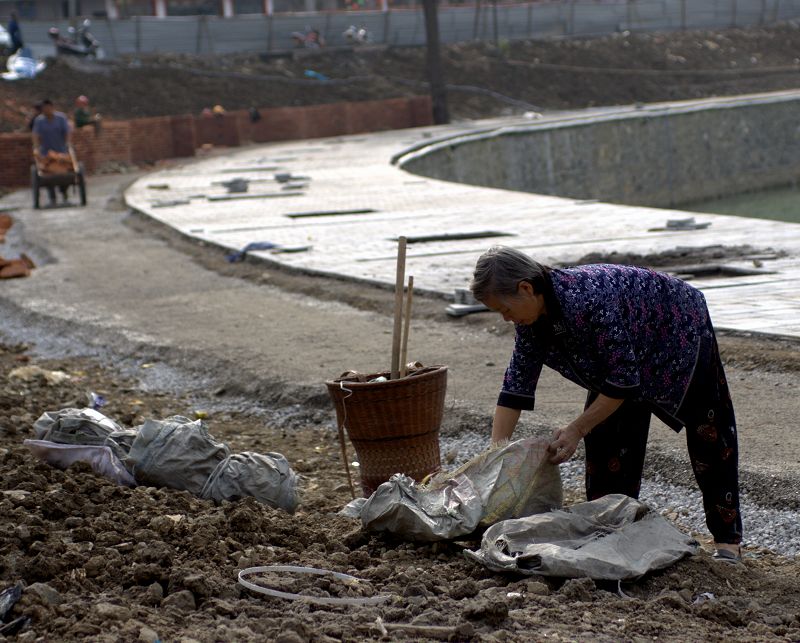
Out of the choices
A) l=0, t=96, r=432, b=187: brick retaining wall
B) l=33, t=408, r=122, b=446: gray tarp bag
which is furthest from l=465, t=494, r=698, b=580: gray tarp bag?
l=0, t=96, r=432, b=187: brick retaining wall

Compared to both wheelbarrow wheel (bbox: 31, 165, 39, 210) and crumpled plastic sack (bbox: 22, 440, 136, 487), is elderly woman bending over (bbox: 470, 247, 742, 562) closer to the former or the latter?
crumpled plastic sack (bbox: 22, 440, 136, 487)

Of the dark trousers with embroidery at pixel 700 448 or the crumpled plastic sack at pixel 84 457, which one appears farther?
the crumpled plastic sack at pixel 84 457

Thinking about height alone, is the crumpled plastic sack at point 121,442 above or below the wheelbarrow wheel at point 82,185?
above

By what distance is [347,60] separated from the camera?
45.5m

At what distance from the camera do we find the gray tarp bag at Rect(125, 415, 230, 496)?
558 cm

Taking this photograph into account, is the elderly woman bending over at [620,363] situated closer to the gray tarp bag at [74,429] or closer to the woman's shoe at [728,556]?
the woman's shoe at [728,556]

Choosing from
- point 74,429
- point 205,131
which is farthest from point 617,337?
point 205,131

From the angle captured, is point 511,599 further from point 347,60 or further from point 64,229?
point 347,60

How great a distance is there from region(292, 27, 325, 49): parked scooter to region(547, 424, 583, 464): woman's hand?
42.5 m

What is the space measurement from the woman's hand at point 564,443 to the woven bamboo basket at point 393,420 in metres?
0.83

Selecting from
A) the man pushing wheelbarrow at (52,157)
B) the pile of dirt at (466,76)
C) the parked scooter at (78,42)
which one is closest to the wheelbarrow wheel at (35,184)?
the man pushing wheelbarrow at (52,157)

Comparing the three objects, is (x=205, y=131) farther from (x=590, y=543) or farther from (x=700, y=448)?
(x=590, y=543)

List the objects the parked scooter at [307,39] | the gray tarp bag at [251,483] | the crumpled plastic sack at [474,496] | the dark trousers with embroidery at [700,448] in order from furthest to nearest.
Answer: the parked scooter at [307,39] → the gray tarp bag at [251,483] → the crumpled plastic sack at [474,496] → the dark trousers with embroidery at [700,448]

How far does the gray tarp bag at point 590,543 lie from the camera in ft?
14.0
